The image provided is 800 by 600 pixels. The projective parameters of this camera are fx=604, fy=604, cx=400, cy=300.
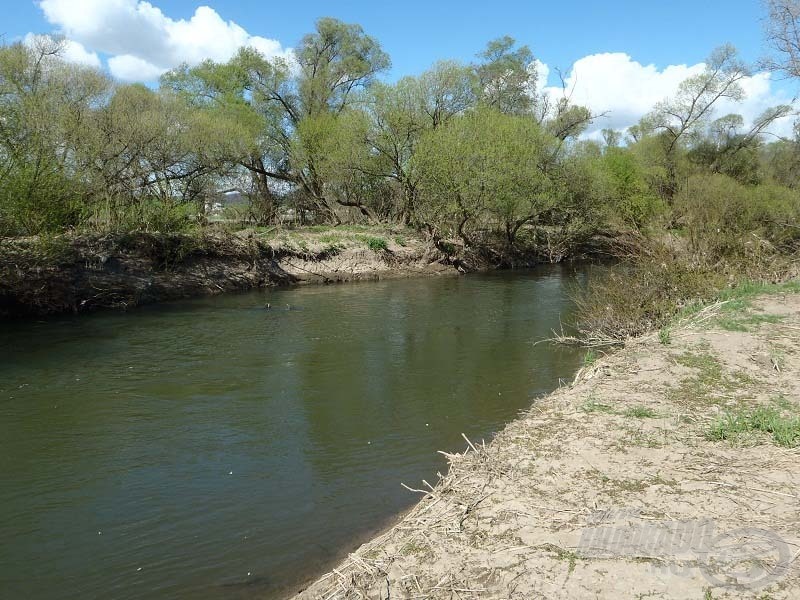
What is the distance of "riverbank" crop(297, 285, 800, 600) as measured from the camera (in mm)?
4102

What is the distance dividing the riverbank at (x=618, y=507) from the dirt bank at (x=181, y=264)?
59.8ft

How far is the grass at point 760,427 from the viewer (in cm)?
605

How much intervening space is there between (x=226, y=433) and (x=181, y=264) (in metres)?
17.7

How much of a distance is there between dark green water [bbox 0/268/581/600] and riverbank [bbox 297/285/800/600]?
177cm

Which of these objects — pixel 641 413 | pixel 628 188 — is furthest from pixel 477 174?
pixel 641 413

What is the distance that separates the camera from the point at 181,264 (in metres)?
25.9

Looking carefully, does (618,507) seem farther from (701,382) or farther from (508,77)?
(508,77)

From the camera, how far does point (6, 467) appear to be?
8641 mm

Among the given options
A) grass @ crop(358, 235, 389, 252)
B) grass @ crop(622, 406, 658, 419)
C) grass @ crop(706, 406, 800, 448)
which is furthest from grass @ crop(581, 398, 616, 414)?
grass @ crop(358, 235, 389, 252)

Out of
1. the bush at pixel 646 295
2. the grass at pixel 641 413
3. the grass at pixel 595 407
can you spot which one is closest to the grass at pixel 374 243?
the bush at pixel 646 295

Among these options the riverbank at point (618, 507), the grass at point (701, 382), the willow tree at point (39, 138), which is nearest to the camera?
the riverbank at point (618, 507)

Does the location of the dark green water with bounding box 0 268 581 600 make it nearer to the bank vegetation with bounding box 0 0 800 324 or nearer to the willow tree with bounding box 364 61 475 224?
the bank vegetation with bounding box 0 0 800 324

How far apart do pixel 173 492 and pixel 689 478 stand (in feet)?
20.1

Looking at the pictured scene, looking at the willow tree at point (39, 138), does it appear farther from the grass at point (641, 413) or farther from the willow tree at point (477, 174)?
the grass at point (641, 413)
